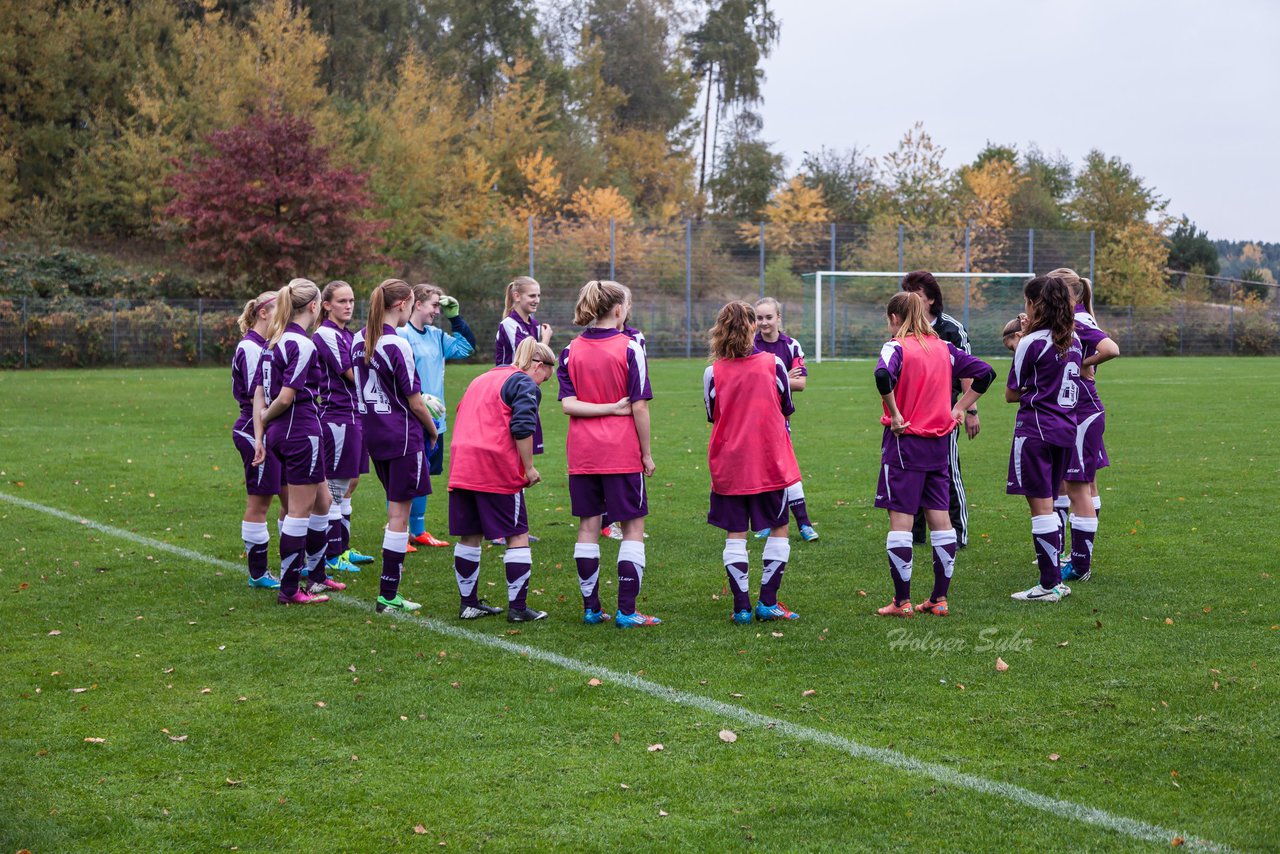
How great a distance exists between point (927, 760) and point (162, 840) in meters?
2.79

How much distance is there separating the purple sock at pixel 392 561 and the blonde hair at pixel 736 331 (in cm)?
225

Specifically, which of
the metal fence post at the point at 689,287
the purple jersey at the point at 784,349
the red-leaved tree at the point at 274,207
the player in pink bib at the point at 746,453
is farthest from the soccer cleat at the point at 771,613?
the metal fence post at the point at 689,287

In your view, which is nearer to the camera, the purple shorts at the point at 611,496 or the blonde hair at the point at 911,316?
the purple shorts at the point at 611,496

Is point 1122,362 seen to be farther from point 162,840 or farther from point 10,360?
point 162,840

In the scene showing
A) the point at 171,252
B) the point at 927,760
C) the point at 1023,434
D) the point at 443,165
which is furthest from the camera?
the point at 443,165

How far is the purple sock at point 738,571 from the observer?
6.75 meters

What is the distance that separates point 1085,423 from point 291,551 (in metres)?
4.99

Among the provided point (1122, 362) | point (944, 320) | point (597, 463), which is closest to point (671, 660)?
point (597, 463)

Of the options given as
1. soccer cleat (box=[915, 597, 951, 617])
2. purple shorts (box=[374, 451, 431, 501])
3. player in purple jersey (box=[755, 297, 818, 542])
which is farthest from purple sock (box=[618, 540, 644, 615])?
player in purple jersey (box=[755, 297, 818, 542])

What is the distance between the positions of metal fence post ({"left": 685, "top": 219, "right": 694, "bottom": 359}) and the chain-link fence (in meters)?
0.04

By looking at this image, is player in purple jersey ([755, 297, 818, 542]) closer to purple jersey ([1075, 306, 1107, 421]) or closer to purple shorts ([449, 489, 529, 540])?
purple jersey ([1075, 306, 1107, 421])

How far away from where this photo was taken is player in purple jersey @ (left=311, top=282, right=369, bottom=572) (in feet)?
24.7

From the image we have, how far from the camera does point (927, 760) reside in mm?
4602

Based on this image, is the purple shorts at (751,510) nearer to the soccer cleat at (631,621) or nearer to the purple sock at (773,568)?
the purple sock at (773,568)
